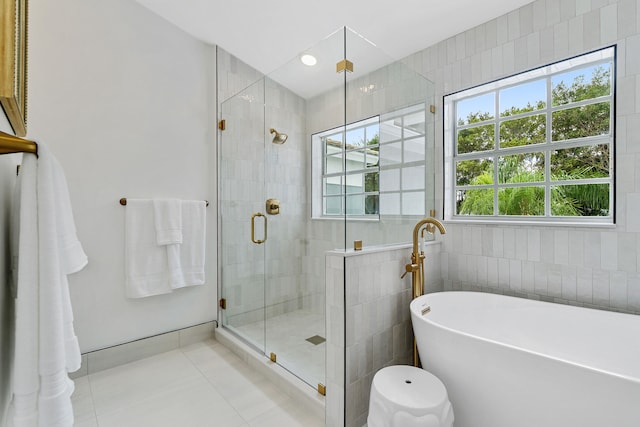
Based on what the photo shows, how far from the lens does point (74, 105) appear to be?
2.19 metres

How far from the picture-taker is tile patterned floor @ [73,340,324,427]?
1738 mm

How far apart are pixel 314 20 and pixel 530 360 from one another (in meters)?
2.60

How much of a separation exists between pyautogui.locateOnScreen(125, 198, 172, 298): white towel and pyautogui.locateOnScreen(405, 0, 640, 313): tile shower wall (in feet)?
7.98

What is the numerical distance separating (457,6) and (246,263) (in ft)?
8.70

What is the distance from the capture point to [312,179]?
2.20m

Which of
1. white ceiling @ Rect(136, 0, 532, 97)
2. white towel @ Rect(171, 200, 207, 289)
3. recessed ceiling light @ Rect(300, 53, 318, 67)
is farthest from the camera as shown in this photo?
white towel @ Rect(171, 200, 207, 289)

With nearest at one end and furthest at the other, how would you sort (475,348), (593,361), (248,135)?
1. (475,348)
2. (593,361)
3. (248,135)

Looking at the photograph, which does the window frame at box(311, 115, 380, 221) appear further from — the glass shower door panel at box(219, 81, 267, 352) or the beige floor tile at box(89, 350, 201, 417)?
the beige floor tile at box(89, 350, 201, 417)

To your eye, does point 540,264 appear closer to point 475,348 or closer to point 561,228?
point 561,228

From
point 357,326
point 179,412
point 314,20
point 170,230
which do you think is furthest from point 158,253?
point 314,20

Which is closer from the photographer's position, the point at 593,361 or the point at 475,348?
the point at 475,348

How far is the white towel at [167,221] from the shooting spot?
2.49 meters

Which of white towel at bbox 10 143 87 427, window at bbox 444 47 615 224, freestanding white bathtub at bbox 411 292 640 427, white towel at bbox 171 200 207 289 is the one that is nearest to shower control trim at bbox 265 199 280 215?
white towel at bbox 171 200 207 289

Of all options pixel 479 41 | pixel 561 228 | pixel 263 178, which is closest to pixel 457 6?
pixel 479 41
